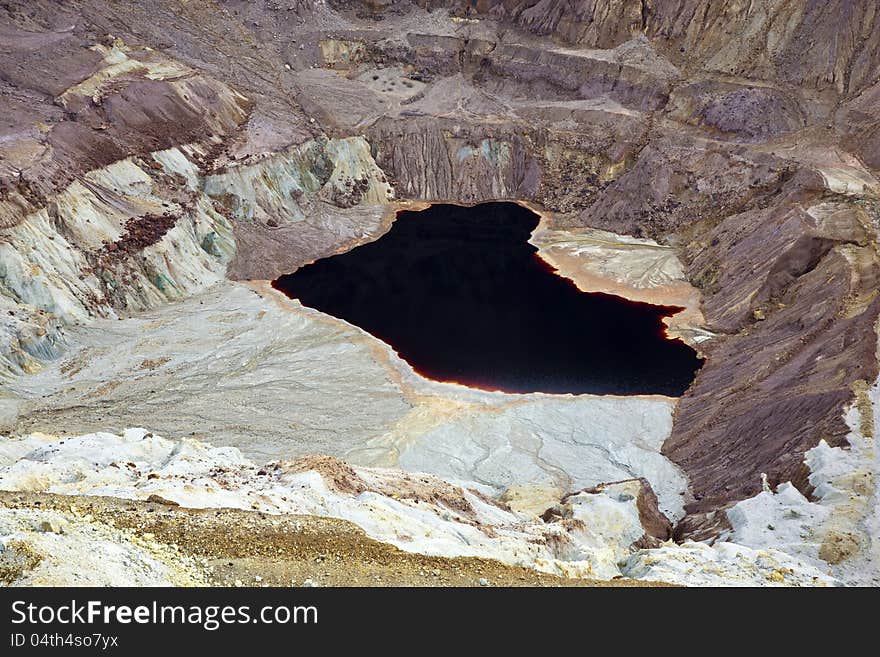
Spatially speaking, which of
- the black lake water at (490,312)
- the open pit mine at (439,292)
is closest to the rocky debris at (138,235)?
the open pit mine at (439,292)

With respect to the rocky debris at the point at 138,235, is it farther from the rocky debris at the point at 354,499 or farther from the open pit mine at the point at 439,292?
the rocky debris at the point at 354,499

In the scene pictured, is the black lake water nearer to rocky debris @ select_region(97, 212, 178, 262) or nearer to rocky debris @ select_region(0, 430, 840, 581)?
rocky debris @ select_region(97, 212, 178, 262)

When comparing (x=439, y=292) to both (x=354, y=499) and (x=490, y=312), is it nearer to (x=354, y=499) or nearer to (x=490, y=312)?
(x=490, y=312)

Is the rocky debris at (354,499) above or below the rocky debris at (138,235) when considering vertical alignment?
below

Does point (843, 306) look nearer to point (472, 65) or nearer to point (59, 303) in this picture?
point (59, 303)

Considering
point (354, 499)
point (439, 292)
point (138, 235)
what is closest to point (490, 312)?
point (439, 292)

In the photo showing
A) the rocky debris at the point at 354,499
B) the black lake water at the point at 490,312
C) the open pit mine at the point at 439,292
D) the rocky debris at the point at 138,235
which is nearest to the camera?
the rocky debris at the point at 354,499
